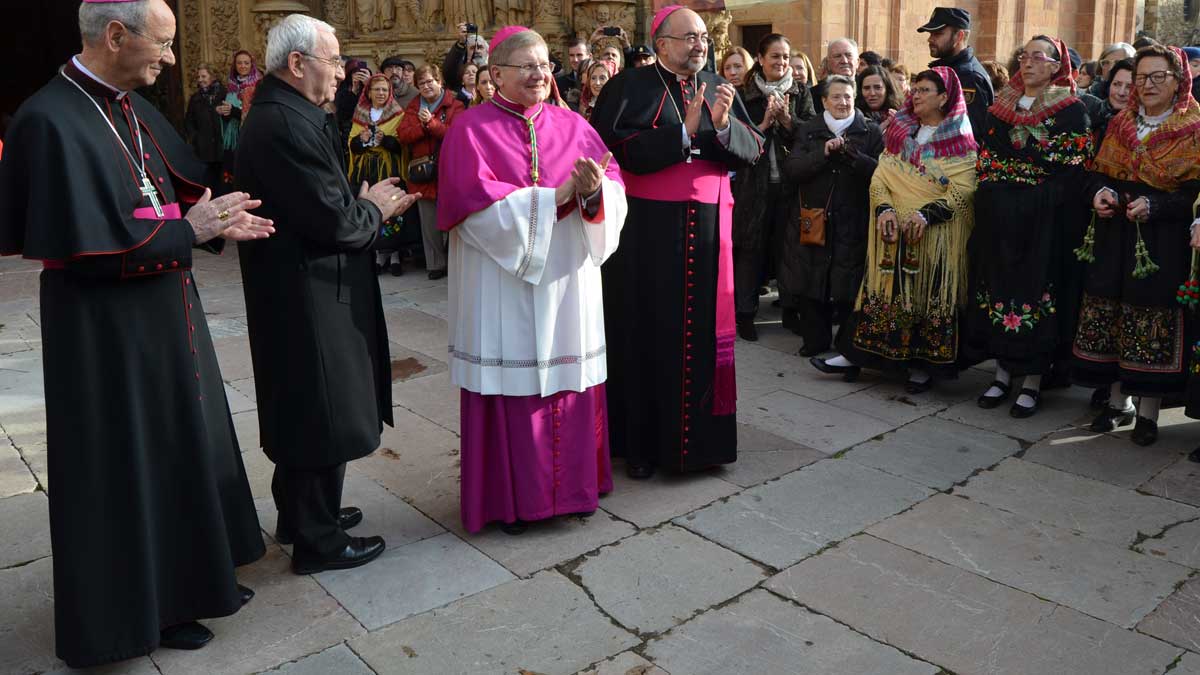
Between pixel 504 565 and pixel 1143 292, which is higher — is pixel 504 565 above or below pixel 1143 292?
below

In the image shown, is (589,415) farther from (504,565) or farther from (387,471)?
(387,471)

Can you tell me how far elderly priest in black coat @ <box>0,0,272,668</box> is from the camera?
2.80 meters

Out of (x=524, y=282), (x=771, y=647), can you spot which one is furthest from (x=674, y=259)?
(x=771, y=647)

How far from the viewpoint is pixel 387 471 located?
4723 millimetres

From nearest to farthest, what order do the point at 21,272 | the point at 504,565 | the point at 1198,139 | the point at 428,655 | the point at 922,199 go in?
1. the point at 428,655
2. the point at 504,565
3. the point at 1198,139
4. the point at 922,199
5. the point at 21,272

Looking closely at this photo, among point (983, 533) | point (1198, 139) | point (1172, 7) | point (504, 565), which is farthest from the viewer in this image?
point (1172, 7)

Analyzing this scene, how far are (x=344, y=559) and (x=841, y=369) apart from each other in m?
3.39

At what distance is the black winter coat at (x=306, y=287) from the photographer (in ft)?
10.9

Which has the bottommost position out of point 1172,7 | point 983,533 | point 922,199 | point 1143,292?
point 983,533

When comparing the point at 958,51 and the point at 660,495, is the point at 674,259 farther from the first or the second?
the point at 958,51

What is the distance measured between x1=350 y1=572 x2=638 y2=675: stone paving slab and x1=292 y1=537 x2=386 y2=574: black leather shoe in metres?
0.45

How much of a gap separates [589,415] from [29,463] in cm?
267

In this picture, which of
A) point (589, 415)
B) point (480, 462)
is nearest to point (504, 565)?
point (480, 462)

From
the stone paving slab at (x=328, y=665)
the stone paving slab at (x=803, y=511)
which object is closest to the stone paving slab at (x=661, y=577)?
the stone paving slab at (x=803, y=511)
